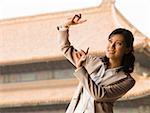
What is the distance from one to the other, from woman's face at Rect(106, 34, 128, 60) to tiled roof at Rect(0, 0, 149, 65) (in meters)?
6.27

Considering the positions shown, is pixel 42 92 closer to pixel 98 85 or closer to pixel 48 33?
pixel 48 33

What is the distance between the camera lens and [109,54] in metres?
1.64

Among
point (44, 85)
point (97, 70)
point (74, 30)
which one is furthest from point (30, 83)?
point (97, 70)

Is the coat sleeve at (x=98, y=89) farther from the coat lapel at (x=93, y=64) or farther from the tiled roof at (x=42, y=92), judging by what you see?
the tiled roof at (x=42, y=92)

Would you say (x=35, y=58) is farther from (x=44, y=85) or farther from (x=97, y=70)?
(x=97, y=70)

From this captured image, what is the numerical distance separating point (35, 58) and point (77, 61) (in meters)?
6.50

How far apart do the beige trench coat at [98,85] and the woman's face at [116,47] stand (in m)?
Result: 0.06

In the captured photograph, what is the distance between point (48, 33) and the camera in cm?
898

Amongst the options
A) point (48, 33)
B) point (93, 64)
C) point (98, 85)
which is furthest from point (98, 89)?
point (48, 33)

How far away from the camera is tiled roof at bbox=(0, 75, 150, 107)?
7.26 m

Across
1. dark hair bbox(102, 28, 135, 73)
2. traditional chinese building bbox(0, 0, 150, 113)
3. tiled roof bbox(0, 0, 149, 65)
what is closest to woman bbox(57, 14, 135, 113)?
dark hair bbox(102, 28, 135, 73)

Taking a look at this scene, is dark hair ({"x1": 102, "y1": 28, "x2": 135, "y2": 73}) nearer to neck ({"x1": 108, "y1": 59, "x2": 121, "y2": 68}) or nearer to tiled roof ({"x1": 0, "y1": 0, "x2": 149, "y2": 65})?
neck ({"x1": 108, "y1": 59, "x2": 121, "y2": 68})

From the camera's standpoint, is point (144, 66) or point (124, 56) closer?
point (124, 56)

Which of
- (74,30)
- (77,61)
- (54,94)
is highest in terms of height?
(77,61)
